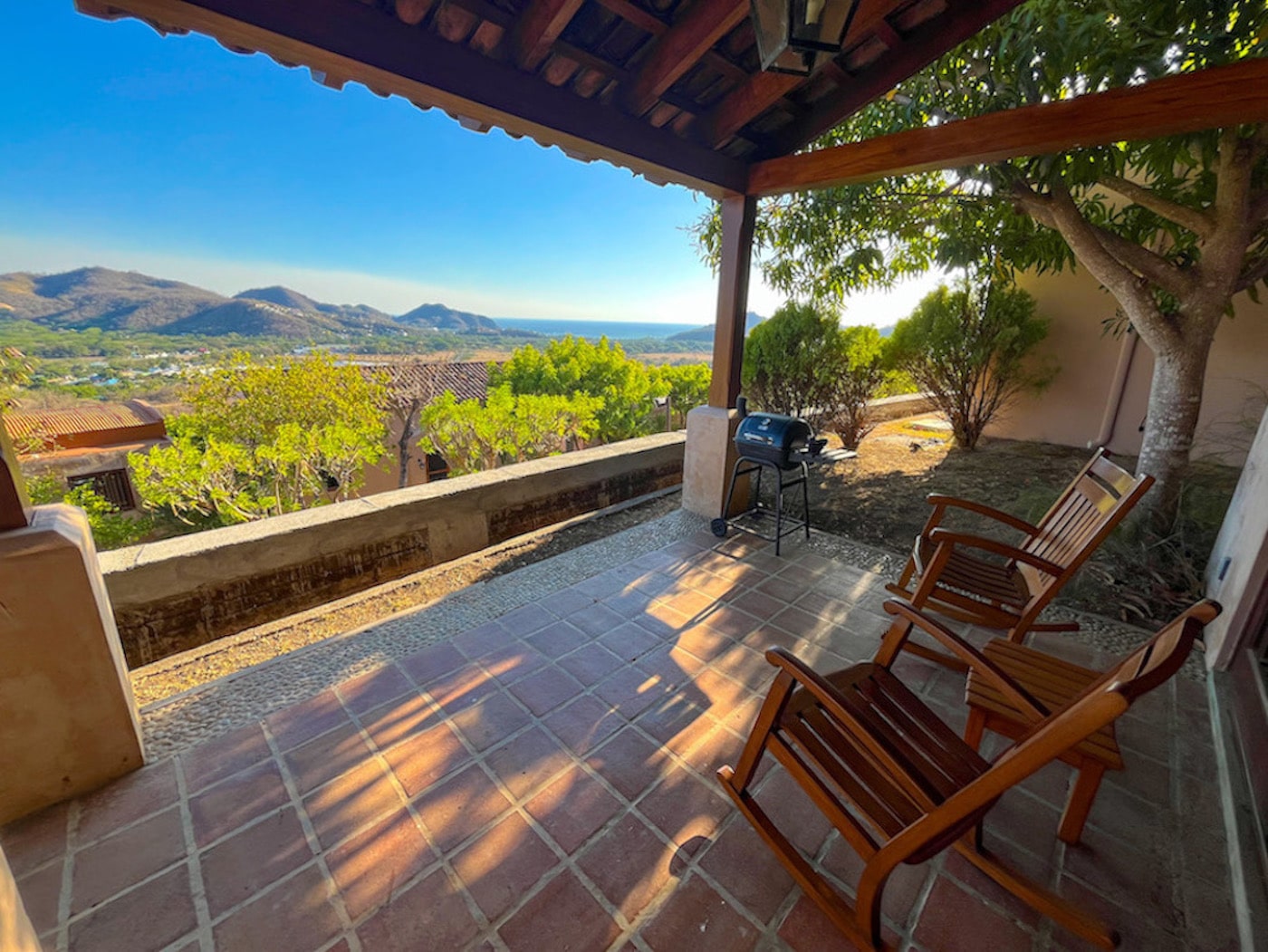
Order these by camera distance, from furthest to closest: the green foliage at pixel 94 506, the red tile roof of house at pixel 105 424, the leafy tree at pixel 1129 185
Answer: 1. the red tile roof of house at pixel 105 424
2. the green foliage at pixel 94 506
3. the leafy tree at pixel 1129 185

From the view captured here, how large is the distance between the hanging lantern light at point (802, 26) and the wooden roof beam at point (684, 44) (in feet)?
1.61

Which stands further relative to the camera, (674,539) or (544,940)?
(674,539)

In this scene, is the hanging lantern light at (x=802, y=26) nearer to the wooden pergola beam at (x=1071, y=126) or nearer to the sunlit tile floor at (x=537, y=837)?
the wooden pergola beam at (x=1071, y=126)

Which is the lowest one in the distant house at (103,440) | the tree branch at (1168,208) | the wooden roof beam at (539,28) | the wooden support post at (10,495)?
the distant house at (103,440)

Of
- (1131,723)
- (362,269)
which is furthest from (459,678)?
(362,269)

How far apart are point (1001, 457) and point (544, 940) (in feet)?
20.1

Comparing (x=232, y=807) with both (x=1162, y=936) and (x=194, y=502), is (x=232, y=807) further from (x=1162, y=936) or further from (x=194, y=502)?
(x=194, y=502)

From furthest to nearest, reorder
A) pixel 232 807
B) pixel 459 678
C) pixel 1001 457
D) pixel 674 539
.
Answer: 1. pixel 1001 457
2. pixel 674 539
3. pixel 459 678
4. pixel 232 807

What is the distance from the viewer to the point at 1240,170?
281cm

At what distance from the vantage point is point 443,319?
138 ft

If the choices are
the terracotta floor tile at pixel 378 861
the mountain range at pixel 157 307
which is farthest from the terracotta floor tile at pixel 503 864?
the mountain range at pixel 157 307

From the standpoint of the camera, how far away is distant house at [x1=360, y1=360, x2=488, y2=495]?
1039cm

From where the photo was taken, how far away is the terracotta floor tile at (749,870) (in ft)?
4.25

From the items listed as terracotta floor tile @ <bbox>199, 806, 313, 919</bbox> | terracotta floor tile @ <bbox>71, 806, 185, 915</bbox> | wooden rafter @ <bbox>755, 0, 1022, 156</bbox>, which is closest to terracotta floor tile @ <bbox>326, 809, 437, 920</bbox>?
terracotta floor tile @ <bbox>199, 806, 313, 919</bbox>
